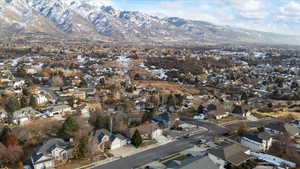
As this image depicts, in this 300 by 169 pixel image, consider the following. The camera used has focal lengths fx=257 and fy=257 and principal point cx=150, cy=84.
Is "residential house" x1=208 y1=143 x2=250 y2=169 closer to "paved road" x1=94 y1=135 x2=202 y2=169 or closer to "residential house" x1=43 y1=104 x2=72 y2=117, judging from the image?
"paved road" x1=94 y1=135 x2=202 y2=169

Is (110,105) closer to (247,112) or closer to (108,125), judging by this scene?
(108,125)

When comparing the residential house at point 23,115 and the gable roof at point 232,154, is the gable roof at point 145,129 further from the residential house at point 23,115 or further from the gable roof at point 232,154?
the residential house at point 23,115

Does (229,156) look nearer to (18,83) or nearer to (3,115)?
(3,115)

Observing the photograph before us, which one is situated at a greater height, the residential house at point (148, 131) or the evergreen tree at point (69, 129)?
the evergreen tree at point (69, 129)

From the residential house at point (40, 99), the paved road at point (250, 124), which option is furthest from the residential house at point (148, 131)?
the residential house at point (40, 99)

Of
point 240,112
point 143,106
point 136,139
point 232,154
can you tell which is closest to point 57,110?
point 143,106

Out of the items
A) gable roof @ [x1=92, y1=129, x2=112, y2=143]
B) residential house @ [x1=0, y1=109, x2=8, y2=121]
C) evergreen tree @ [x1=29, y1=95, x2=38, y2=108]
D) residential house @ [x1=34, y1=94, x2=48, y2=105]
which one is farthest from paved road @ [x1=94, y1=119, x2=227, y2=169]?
residential house @ [x1=34, y1=94, x2=48, y2=105]
